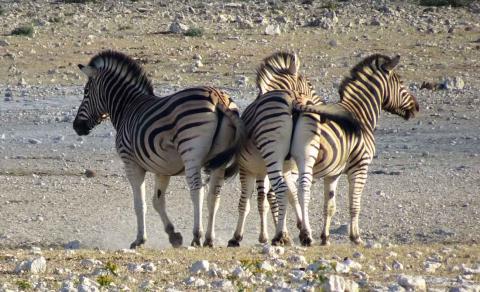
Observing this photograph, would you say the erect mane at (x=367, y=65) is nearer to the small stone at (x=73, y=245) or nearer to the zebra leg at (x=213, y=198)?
the zebra leg at (x=213, y=198)

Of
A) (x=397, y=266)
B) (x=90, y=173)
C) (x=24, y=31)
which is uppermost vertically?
(x=397, y=266)

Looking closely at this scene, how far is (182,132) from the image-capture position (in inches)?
437

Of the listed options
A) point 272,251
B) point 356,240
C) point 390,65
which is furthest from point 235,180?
point 272,251

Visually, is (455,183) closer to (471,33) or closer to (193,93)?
(193,93)

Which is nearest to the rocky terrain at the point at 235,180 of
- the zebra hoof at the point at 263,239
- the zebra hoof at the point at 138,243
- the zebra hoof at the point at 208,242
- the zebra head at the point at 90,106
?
the zebra hoof at the point at 263,239

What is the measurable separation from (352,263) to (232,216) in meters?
4.56

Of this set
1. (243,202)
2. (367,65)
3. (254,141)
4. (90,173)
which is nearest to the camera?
(254,141)

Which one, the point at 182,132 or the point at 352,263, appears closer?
the point at 352,263

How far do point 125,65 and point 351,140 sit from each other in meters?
2.52

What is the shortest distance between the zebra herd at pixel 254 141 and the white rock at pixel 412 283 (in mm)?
2881

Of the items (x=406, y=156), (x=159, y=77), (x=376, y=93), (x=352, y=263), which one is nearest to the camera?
(x=352, y=263)

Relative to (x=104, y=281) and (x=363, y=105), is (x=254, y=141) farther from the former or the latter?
(x=104, y=281)

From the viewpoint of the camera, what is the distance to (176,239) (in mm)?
11547

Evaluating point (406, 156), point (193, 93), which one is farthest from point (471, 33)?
point (193, 93)
